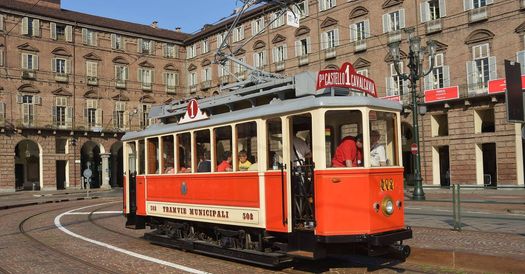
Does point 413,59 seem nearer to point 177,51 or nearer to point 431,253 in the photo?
point 431,253

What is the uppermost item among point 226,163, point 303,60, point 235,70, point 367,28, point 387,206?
point 367,28

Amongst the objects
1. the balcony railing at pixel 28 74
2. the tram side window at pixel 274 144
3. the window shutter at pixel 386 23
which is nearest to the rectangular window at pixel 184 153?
the tram side window at pixel 274 144

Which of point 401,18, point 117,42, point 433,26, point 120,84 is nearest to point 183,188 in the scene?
point 433,26

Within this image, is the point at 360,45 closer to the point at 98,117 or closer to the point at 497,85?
the point at 497,85

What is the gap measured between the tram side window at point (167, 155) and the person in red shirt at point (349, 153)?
433 cm

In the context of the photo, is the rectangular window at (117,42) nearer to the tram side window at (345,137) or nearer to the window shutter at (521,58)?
the window shutter at (521,58)

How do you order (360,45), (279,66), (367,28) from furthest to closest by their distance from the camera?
(279,66) → (360,45) → (367,28)

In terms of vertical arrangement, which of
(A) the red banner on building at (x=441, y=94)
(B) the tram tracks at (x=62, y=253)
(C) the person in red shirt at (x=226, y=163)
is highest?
(A) the red banner on building at (x=441, y=94)

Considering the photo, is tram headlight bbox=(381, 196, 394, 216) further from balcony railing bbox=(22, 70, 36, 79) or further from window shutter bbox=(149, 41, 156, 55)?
window shutter bbox=(149, 41, 156, 55)

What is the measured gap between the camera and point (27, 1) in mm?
54125

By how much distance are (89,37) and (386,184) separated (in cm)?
5272

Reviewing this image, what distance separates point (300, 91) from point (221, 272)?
3.13 meters

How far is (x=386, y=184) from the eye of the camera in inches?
320

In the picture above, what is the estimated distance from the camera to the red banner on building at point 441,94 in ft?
117
